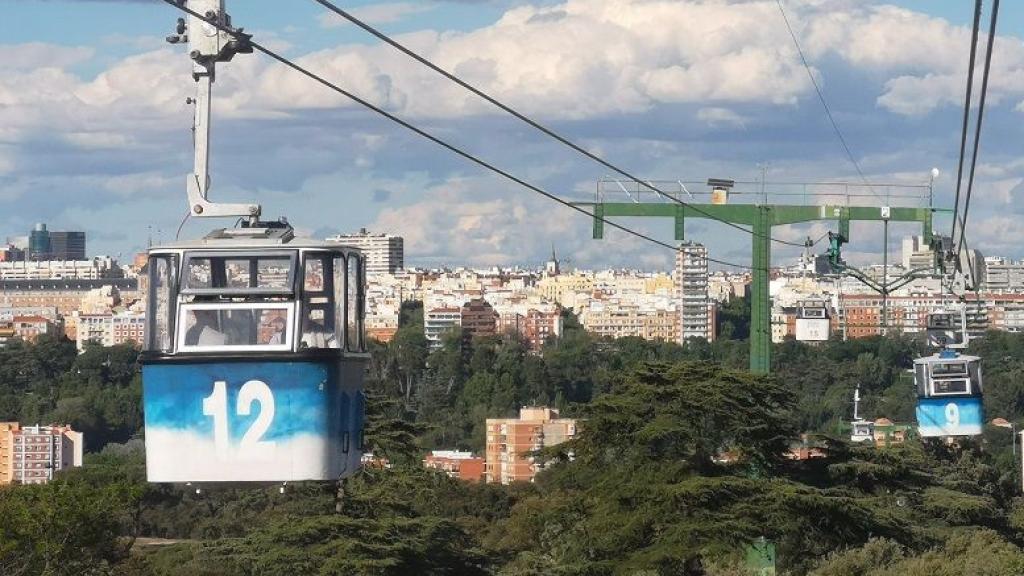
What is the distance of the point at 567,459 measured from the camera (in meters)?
45.8

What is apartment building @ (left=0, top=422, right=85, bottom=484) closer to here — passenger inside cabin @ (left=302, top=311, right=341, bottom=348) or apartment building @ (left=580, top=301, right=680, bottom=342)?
apartment building @ (left=580, top=301, right=680, bottom=342)

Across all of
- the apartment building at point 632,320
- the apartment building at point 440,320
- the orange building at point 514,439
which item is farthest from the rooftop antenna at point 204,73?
the apartment building at point 632,320

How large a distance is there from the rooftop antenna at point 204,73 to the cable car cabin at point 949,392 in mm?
21010

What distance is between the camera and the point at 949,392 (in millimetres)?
33000

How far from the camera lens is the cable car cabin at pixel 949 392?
32875mm

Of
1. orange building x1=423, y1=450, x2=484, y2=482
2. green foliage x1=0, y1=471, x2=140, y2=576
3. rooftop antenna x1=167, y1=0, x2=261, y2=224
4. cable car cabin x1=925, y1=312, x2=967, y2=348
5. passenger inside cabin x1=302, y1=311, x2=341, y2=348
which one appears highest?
rooftop antenna x1=167, y1=0, x2=261, y2=224

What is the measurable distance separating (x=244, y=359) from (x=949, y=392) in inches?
857

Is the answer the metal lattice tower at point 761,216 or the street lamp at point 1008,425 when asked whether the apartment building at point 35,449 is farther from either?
the metal lattice tower at point 761,216

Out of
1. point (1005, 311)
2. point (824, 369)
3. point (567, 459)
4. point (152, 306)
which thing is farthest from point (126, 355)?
point (152, 306)

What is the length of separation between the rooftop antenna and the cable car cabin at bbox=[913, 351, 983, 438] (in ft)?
68.9

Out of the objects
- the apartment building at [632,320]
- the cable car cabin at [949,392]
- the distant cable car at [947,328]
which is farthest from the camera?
the apartment building at [632,320]

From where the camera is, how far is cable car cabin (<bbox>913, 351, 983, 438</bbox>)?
108 ft

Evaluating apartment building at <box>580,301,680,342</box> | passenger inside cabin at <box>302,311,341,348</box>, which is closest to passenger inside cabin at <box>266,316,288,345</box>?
passenger inside cabin at <box>302,311,341,348</box>

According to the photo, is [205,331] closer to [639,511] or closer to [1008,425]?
[639,511]
